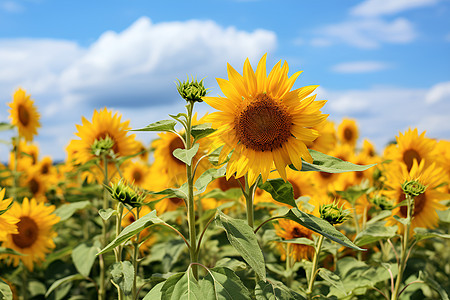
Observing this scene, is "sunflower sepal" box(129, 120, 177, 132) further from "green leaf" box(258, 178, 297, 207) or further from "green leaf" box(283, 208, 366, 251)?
"green leaf" box(283, 208, 366, 251)

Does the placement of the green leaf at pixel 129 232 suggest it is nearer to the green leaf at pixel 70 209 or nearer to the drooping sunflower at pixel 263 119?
the drooping sunflower at pixel 263 119

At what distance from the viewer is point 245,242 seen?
1.47 metres

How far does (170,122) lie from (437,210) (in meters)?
1.90

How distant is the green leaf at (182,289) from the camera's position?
1528 millimetres

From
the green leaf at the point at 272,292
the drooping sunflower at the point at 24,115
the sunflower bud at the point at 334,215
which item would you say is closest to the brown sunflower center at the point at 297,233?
the sunflower bud at the point at 334,215

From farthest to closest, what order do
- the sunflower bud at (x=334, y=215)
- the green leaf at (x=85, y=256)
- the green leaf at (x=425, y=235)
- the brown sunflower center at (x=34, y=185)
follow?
the brown sunflower center at (x=34, y=185) < the green leaf at (x=85, y=256) < the green leaf at (x=425, y=235) < the sunflower bud at (x=334, y=215)

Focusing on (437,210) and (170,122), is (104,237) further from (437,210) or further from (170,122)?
(437,210)

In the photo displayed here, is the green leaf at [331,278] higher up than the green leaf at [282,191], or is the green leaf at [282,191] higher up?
the green leaf at [282,191]

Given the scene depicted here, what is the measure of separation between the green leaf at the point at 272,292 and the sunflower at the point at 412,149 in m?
1.86

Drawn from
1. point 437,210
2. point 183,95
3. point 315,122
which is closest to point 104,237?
point 183,95

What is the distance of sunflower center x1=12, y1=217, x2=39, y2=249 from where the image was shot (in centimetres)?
304

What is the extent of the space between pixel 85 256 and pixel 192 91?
1.49 meters

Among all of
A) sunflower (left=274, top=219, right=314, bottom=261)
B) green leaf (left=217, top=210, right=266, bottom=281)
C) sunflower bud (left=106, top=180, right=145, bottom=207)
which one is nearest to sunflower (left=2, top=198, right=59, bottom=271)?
sunflower bud (left=106, top=180, right=145, bottom=207)

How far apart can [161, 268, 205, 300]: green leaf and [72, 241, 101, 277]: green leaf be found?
106cm
